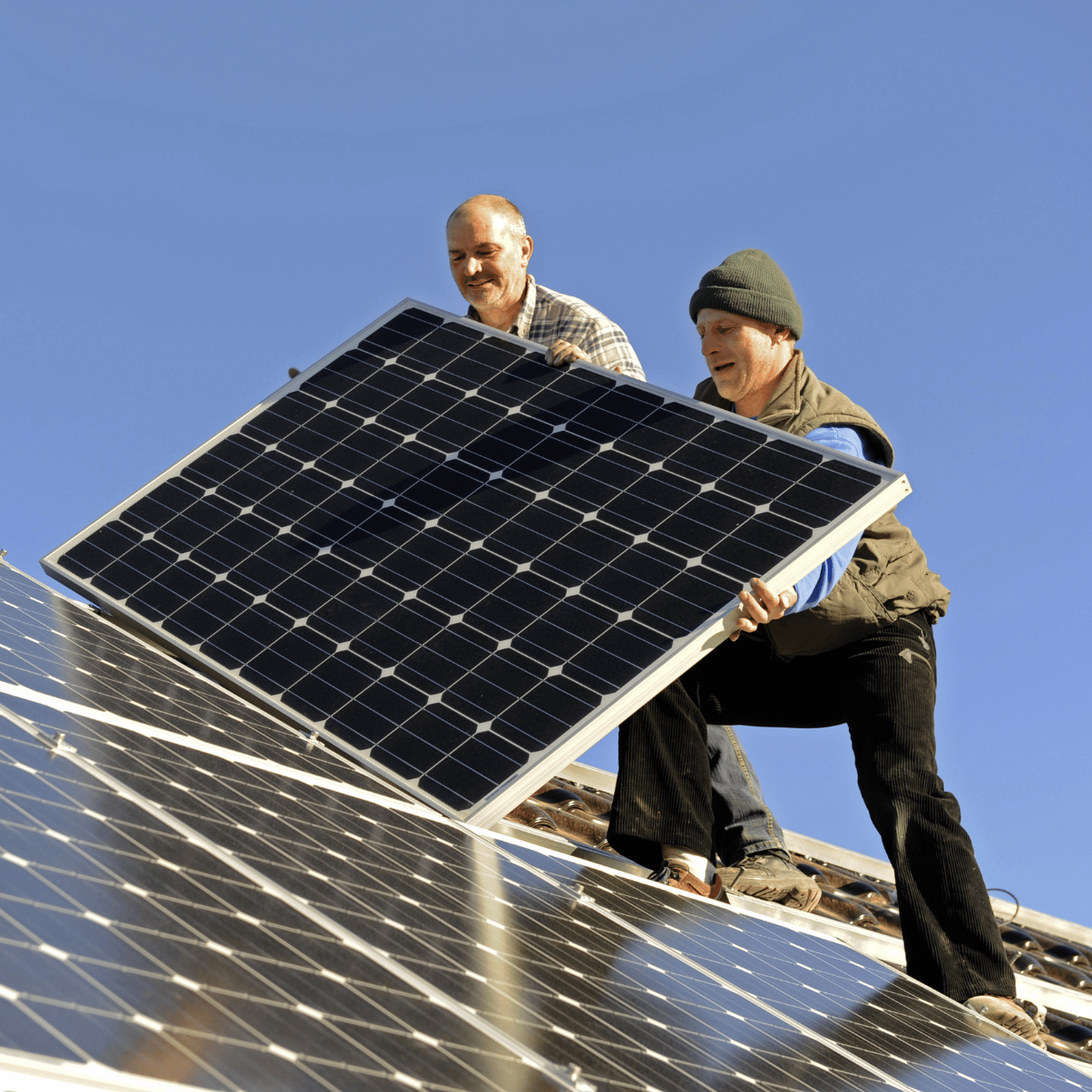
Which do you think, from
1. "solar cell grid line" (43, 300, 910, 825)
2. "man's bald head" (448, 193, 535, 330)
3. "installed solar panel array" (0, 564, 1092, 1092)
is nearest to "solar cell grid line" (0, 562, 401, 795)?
"installed solar panel array" (0, 564, 1092, 1092)

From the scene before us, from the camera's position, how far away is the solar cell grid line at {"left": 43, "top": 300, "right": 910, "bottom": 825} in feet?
20.6

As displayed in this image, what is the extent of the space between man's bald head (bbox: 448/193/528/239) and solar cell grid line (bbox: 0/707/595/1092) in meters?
6.31

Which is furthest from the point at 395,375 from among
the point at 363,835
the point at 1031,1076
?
the point at 1031,1076

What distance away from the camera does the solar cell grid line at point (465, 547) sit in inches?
247

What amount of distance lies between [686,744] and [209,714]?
98.7 inches

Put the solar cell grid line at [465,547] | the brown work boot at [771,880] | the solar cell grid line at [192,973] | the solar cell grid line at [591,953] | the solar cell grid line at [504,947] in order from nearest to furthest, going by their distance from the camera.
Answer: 1. the solar cell grid line at [192,973]
2. the solar cell grid line at [504,947]
3. the solar cell grid line at [591,953]
4. the solar cell grid line at [465,547]
5. the brown work boot at [771,880]

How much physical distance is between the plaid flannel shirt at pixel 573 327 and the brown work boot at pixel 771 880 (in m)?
3.05

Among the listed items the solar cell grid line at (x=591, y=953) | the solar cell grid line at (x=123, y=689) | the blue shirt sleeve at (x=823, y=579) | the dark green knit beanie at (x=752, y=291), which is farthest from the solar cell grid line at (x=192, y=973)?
the dark green knit beanie at (x=752, y=291)

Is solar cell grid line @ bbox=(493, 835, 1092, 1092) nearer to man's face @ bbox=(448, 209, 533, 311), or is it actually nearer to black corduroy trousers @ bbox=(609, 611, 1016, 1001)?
black corduroy trousers @ bbox=(609, 611, 1016, 1001)

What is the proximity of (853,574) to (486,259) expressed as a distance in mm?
3640

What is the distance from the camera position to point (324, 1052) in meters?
2.63

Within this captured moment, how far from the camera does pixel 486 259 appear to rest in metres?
9.34

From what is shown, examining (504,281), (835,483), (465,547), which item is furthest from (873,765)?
(504,281)

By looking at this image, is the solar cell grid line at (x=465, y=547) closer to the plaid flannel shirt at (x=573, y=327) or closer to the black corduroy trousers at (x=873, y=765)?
the plaid flannel shirt at (x=573, y=327)
